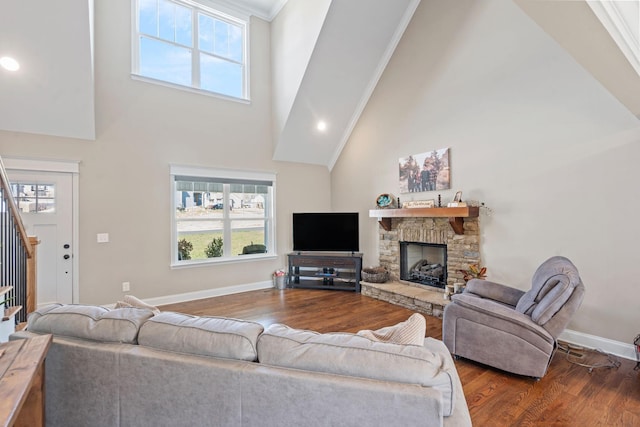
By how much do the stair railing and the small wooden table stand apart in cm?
151

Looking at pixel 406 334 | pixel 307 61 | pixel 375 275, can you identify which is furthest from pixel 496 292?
pixel 307 61

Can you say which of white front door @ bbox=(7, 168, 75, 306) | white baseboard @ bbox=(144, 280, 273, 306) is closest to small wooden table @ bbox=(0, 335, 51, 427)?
white front door @ bbox=(7, 168, 75, 306)

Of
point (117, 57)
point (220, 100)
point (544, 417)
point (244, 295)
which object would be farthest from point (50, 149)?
point (544, 417)

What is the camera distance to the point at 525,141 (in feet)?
11.8

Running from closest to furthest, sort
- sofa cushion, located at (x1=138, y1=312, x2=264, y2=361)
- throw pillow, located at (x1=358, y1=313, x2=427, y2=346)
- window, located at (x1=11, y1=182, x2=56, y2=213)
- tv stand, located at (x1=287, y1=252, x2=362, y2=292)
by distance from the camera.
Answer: sofa cushion, located at (x1=138, y1=312, x2=264, y2=361) → throw pillow, located at (x1=358, y1=313, x2=427, y2=346) → window, located at (x1=11, y1=182, x2=56, y2=213) → tv stand, located at (x1=287, y1=252, x2=362, y2=292)

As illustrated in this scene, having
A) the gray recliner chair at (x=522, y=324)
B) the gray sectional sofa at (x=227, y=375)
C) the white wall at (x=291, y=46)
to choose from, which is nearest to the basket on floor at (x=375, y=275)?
the gray recliner chair at (x=522, y=324)

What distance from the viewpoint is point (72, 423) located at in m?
1.51

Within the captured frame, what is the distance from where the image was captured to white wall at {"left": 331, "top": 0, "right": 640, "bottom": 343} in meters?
2.99

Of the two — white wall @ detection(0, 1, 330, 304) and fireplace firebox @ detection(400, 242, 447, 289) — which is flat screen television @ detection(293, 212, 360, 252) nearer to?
fireplace firebox @ detection(400, 242, 447, 289)

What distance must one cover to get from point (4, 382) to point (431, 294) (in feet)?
14.4

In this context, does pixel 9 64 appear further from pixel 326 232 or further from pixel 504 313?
pixel 504 313

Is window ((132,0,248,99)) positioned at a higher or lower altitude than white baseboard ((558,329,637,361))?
higher

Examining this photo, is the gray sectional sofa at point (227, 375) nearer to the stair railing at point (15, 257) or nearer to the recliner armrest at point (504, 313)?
the recliner armrest at point (504, 313)

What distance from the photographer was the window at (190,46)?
4.66 meters
